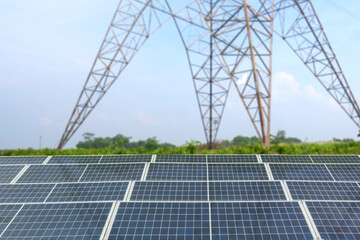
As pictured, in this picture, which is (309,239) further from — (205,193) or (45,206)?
(45,206)

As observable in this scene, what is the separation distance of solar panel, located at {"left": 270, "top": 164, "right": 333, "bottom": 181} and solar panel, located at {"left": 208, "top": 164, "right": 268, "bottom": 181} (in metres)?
0.48

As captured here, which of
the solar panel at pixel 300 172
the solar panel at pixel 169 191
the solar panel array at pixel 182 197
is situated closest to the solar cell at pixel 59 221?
the solar panel array at pixel 182 197

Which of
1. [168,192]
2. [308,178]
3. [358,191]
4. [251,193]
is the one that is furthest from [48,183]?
[358,191]

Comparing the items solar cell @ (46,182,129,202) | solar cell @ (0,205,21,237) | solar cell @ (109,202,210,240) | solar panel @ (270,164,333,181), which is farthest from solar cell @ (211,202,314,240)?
solar cell @ (0,205,21,237)

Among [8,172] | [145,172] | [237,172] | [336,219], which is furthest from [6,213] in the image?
[336,219]

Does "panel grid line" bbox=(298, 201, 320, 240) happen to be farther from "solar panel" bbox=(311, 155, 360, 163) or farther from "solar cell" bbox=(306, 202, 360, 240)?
"solar panel" bbox=(311, 155, 360, 163)

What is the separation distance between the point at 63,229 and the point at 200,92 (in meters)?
21.3

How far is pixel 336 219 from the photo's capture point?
6.83m

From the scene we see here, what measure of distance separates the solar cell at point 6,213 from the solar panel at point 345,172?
33.6 ft

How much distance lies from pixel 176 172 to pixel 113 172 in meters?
2.34

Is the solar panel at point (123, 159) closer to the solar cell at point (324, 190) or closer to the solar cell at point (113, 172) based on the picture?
the solar cell at point (113, 172)

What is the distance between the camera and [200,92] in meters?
26.8

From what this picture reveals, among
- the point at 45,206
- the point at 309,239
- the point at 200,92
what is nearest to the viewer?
the point at 309,239

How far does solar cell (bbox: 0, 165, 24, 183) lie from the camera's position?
393 inches
